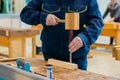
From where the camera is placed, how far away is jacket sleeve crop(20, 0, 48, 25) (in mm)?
1733

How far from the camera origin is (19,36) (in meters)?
4.04

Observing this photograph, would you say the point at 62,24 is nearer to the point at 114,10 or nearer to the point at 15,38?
the point at 15,38

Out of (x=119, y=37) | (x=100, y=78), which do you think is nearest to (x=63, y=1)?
(x=100, y=78)

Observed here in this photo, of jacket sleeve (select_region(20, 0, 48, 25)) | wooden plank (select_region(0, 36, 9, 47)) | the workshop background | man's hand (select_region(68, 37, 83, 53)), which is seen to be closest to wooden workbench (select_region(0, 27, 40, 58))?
wooden plank (select_region(0, 36, 9, 47))

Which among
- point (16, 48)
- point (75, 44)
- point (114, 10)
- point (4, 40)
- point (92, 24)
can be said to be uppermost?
point (114, 10)

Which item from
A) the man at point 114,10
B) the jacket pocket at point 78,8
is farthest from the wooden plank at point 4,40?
the man at point 114,10

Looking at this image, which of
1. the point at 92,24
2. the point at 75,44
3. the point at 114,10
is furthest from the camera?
the point at 114,10

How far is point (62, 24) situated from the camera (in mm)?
1706

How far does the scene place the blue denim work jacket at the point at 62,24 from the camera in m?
1.65

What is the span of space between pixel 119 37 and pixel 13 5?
2.63 meters

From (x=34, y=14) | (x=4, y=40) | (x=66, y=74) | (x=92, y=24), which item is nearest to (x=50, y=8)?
(x=34, y=14)

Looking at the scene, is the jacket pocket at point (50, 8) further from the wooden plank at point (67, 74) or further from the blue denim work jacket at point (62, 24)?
the wooden plank at point (67, 74)

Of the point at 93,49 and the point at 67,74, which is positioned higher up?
the point at 67,74

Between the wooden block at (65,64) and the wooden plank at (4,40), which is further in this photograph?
the wooden plank at (4,40)
